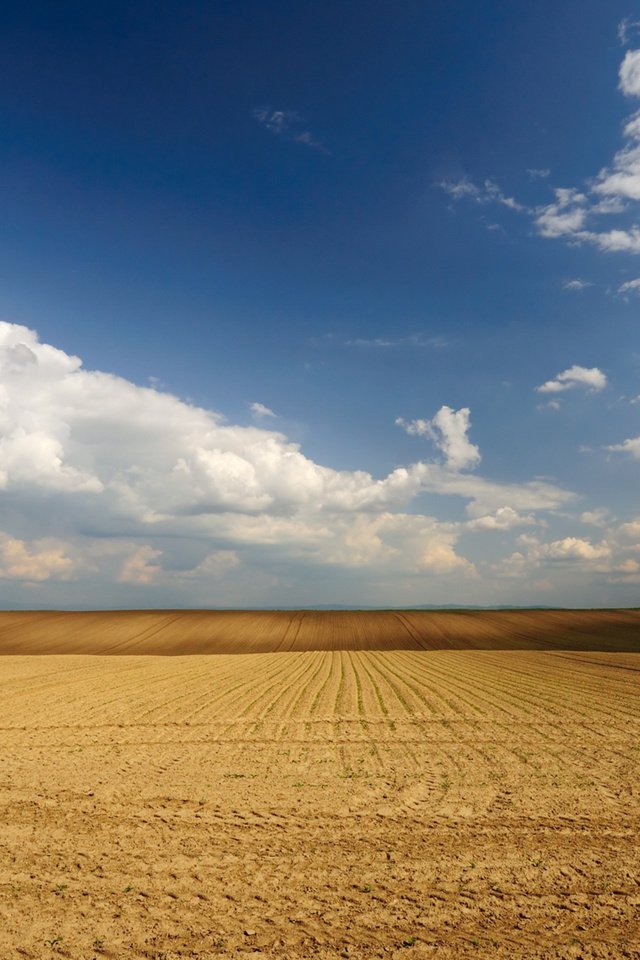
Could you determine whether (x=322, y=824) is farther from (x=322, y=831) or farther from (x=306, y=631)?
(x=306, y=631)

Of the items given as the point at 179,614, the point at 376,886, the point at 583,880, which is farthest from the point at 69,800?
the point at 179,614

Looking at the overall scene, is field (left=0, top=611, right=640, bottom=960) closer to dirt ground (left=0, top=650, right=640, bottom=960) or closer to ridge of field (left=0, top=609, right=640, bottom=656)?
dirt ground (left=0, top=650, right=640, bottom=960)

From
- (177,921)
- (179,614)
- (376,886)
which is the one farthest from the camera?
(179,614)

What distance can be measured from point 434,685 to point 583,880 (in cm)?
1785

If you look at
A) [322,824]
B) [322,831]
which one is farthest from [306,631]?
[322,831]

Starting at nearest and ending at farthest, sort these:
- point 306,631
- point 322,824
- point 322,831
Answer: point 322,831 → point 322,824 → point 306,631

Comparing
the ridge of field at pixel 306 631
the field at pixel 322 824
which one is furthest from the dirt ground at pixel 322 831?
the ridge of field at pixel 306 631

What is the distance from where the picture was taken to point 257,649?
54844 mm

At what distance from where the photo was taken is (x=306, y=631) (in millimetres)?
66750

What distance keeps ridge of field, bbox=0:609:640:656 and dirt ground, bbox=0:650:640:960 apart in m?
37.3

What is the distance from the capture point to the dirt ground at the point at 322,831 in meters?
6.56

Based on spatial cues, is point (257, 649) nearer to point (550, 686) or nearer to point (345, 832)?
point (550, 686)

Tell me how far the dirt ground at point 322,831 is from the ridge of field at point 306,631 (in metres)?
37.3

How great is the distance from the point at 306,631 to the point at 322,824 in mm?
58351
